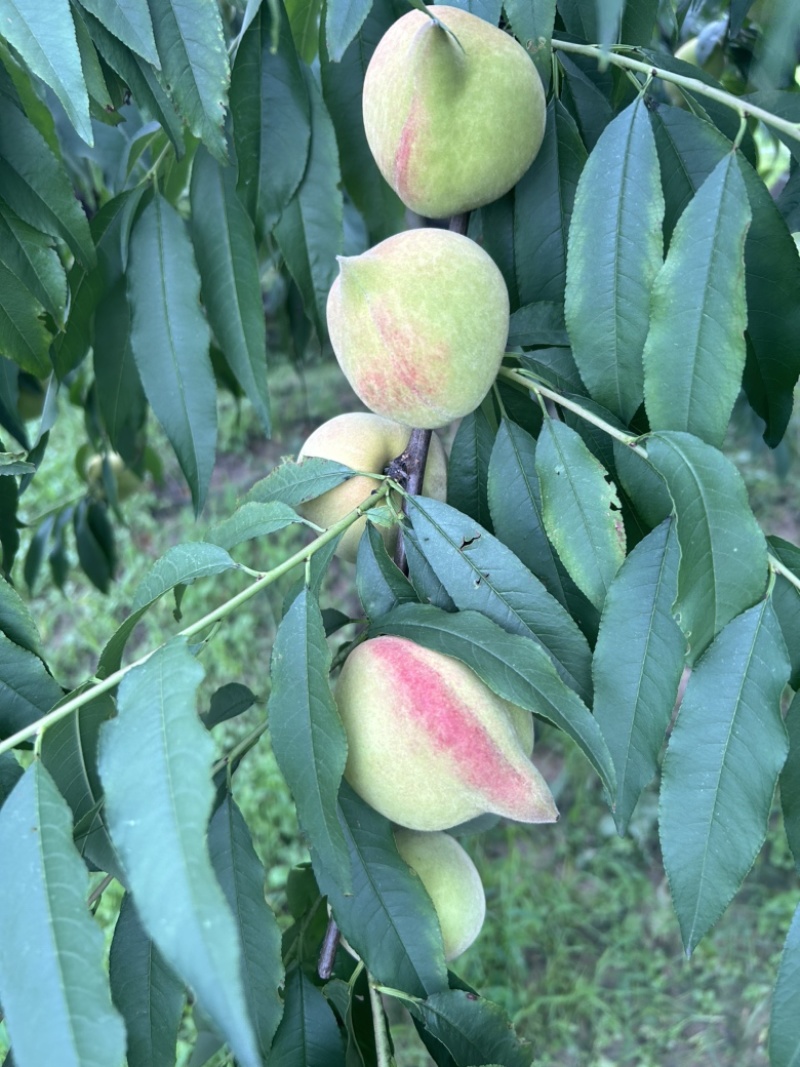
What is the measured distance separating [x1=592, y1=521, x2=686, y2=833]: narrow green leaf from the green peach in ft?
1.27

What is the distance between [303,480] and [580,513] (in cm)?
25

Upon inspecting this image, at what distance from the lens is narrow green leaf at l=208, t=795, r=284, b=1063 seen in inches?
29.9

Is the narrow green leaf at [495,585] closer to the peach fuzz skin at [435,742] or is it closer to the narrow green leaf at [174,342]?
the peach fuzz skin at [435,742]

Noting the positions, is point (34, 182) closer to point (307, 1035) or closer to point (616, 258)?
point (616, 258)

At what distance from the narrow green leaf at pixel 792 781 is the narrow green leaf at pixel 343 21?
24.0 inches

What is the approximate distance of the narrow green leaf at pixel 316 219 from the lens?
0.93 metres

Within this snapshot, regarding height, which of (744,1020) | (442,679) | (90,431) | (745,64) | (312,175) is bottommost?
(744,1020)

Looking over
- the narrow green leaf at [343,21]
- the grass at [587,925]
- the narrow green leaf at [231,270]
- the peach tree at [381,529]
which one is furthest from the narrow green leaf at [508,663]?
the grass at [587,925]

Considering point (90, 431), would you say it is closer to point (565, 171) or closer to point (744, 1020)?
point (565, 171)

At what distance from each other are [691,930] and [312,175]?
0.76m

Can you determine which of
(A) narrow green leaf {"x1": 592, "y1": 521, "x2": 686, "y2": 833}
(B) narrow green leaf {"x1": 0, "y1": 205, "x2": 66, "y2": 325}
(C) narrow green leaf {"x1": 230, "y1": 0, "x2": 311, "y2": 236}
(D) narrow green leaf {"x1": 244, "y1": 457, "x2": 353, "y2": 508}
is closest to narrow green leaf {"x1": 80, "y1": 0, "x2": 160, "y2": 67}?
(C) narrow green leaf {"x1": 230, "y1": 0, "x2": 311, "y2": 236}

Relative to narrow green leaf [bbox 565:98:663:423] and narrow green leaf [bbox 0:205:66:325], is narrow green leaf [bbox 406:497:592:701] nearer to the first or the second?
narrow green leaf [bbox 565:98:663:423]

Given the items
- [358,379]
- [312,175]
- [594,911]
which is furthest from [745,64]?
[594,911]

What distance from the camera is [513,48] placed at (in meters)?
0.82
